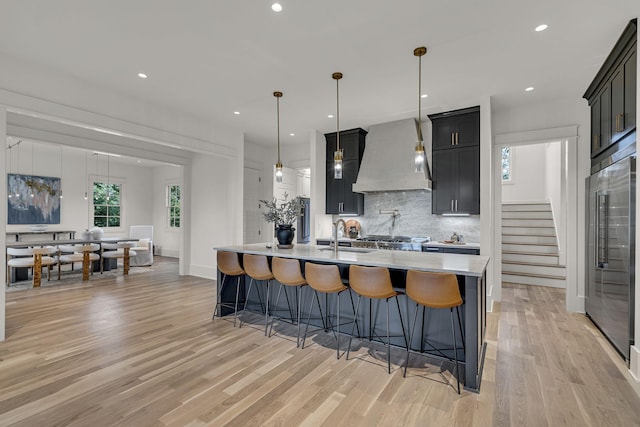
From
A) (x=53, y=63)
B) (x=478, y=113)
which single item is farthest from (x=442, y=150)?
(x=53, y=63)

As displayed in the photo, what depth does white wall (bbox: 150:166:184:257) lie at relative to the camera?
10023 millimetres

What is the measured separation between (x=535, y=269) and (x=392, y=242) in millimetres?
3200

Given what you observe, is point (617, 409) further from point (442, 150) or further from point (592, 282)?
point (442, 150)

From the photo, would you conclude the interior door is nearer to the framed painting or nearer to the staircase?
the staircase

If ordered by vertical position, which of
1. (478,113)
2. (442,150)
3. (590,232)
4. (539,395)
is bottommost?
(539,395)

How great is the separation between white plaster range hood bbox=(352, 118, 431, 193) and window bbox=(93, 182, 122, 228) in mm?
7826

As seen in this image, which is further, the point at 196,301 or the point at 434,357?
the point at 196,301

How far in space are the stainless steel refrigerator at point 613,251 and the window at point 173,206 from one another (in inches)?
392

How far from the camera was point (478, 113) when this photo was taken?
4746mm

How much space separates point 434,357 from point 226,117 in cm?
463

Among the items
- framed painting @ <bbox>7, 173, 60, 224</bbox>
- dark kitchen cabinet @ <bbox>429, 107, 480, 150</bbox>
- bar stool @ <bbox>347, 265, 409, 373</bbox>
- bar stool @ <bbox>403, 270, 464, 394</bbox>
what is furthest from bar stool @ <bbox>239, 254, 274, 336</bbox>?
framed painting @ <bbox>7, 173, 60, 224</bbox>

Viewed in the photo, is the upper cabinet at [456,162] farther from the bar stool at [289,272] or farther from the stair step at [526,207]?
the stair step at [526,207]

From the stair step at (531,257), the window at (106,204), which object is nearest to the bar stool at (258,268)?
the stair step at (531,257)

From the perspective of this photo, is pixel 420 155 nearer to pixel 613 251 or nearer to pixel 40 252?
pixel 613 251
